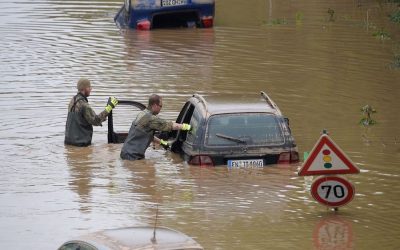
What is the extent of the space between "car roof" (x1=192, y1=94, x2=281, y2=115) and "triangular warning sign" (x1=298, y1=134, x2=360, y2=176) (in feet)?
10.3

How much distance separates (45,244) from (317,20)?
2463 cm

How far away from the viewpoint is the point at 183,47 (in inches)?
1231

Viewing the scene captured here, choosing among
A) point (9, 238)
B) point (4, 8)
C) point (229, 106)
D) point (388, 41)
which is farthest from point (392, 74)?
point (4, 8)

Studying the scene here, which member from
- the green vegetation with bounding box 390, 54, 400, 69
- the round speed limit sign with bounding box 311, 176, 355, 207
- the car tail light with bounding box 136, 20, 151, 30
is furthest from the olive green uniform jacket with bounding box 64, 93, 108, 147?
the car tail light with bounding box 136, 20, 151, 30

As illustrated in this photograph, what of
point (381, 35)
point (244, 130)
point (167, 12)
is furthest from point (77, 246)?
point (167, 12)

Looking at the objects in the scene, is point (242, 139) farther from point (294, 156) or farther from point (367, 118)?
point (367, 118)

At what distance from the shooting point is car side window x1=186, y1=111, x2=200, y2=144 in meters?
16.7

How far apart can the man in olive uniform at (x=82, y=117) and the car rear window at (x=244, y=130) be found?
2528 millimetres

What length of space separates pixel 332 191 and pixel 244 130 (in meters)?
2.79

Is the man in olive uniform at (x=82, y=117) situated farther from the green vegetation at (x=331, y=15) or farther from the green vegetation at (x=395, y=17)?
the green vegetation at (x=331, y=15)

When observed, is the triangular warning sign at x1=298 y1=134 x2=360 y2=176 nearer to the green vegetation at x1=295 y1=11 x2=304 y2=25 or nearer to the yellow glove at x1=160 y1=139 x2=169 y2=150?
the yellow glove at x1=160 y1=139 x2=169 y2=150

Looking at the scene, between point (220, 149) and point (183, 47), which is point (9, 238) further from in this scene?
point (183, 47)

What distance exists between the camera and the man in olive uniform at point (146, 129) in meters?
17.2

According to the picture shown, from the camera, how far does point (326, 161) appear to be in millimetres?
13477
